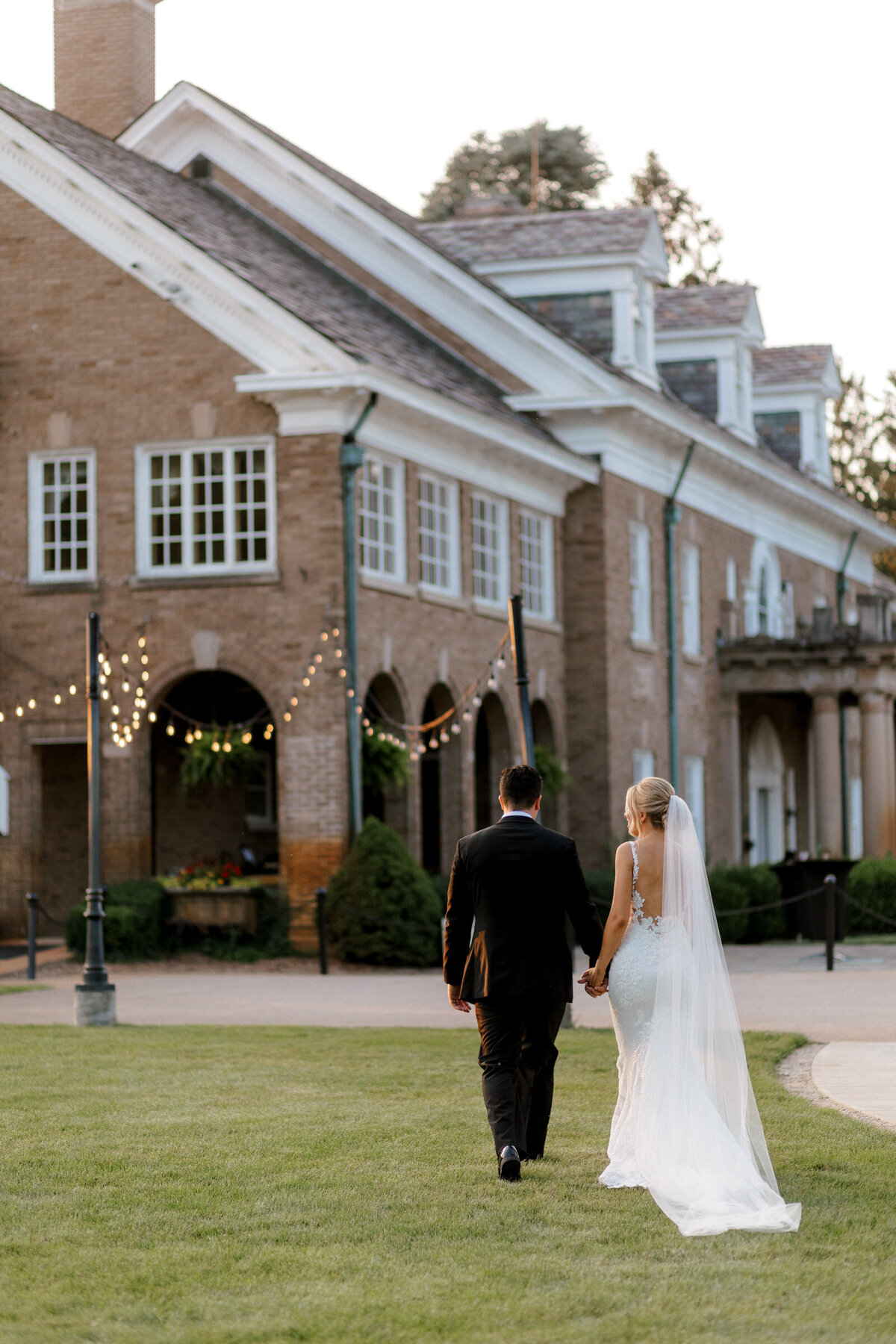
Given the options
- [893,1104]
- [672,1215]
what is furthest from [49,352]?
[672,1215]

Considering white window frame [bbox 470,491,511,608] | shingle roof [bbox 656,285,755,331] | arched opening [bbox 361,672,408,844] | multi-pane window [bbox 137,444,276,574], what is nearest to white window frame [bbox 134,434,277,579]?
multi-pane window [bbox 137,444,276,574]

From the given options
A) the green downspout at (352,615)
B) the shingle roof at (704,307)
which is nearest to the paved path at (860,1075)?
the green downspout at (352,615)

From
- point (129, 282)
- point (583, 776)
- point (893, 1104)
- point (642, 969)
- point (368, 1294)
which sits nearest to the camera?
point (368, 1294)

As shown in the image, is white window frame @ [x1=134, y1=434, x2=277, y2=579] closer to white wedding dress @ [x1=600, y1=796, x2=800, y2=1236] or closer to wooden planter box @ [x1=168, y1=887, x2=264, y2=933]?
wooden planter box @ [x1=168, y1=887, x2=264, y2=933]

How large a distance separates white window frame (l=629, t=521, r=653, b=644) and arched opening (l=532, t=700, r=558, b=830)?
7.89 ft

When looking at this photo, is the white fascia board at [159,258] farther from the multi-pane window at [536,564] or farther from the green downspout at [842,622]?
the green downspout at [842,622]

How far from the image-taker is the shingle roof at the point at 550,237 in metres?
31.5

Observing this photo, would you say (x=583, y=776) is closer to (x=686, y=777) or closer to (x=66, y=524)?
(x=686, y=777)

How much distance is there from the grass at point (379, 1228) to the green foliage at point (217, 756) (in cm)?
1106

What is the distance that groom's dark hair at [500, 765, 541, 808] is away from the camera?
950cm

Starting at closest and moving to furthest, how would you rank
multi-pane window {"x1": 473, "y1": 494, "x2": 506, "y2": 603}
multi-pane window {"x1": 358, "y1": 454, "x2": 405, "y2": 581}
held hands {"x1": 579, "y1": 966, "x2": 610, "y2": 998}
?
held hands {"x1": 579, "y1": 966, "x2": 610, "y2": 998}
multi-pane window {"x1": 358, "y1": 454, "x2": 405, "y2": 581}
multi-pane window {"x1": 473, "y1": 494, "x2": 506, "y2": 603}

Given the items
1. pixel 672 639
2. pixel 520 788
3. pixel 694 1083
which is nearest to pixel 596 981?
pixel 694 1083

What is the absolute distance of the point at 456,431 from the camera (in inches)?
1031

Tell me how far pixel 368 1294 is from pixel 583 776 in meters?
22.9
